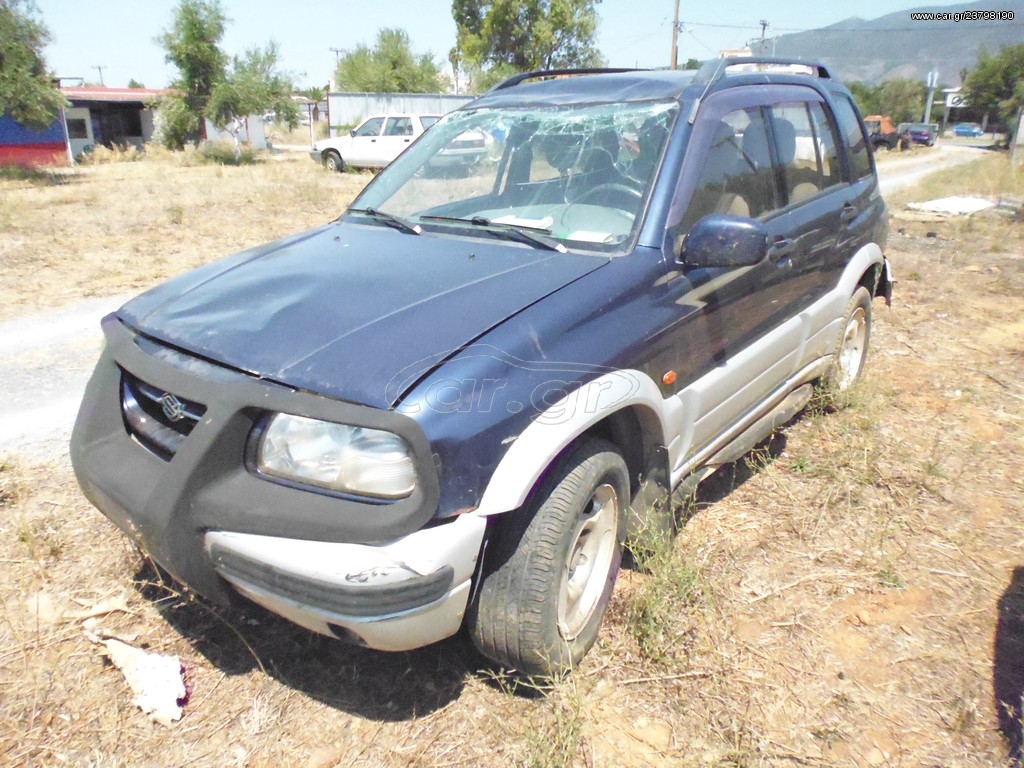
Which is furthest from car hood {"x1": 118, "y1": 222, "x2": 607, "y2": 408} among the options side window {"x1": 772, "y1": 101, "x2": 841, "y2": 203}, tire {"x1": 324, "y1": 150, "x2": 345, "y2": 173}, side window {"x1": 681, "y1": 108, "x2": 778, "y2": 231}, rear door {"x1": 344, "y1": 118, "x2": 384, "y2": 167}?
tire {"x1": 324, "y1": 150, "x2": 345, "y2": 173}

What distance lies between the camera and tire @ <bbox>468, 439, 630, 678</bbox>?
2096 millimetres

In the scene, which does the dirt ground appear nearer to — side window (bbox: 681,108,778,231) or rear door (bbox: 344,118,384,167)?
side window (bbox: 681,108,778,231)

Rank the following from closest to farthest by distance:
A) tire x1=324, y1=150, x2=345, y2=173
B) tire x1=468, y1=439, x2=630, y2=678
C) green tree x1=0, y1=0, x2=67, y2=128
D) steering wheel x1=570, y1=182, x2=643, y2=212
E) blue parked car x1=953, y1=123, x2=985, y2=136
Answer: tire x1=468, y1=439, x2=630, y2=678 → steering wheel x1=570, y1=182, x2=643, y2=212 → green tree x1=0, y1=0, x2=67, y2=128 → tire x1=324, y1=150, x2=345, y2=173 → blue parked car x1=953, y1=123, x2=985, y2=136

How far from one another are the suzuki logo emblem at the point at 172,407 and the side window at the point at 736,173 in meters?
1.78

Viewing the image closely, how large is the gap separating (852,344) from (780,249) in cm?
174

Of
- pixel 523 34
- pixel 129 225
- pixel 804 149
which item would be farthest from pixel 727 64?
pixel 523 34

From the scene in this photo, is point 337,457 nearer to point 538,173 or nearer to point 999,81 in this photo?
point 538,173

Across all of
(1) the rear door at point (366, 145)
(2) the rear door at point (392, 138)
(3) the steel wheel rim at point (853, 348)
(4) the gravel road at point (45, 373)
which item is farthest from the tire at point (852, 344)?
(1) the rear door at point (366, 145)

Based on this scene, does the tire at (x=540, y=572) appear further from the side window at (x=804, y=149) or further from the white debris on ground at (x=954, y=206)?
the white debris on ground at (x=954, y=206)

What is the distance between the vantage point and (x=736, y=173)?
3.10 meters

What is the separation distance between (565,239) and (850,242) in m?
2.15

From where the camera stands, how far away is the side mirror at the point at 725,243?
2.48 m

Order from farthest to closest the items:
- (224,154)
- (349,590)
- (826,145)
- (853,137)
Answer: (224,154) → (853,137) → (826,145) → (349,590)

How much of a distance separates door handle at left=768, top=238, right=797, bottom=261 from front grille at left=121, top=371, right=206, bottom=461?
231cm
